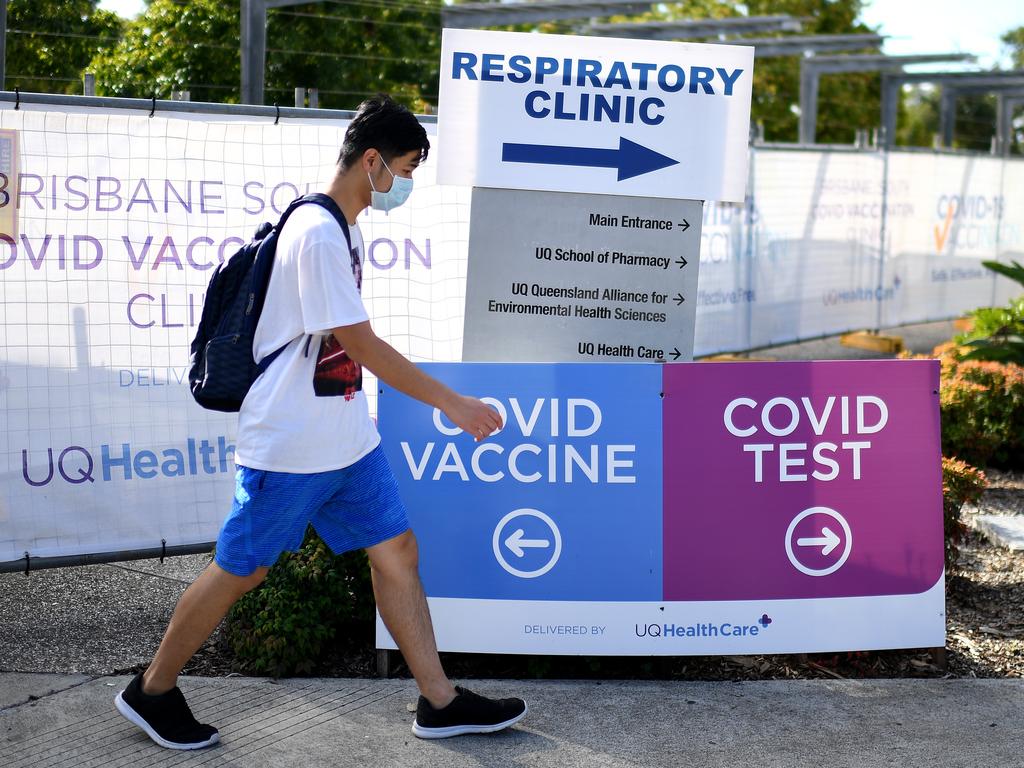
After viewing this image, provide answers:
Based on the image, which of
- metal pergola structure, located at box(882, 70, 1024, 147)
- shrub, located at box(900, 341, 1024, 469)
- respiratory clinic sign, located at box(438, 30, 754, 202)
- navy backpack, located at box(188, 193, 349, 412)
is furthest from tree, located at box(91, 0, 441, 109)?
metal pergola structure, located at box(882, 70, 1024, 147)

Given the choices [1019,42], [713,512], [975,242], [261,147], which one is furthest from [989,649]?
[1019,42]

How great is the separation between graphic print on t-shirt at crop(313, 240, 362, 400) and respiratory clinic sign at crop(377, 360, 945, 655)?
2.35 feet

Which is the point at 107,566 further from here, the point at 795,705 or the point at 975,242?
the point at 975,242

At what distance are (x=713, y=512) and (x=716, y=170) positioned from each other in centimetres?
134

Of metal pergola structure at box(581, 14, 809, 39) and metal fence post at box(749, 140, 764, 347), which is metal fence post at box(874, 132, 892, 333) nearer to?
metal fence post at box(749, 140, 764, 347)

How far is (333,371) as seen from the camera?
3643 mm

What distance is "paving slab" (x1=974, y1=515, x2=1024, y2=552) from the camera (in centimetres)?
627

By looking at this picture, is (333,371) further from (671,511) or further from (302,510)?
(671,511)

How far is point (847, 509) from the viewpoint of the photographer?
4.46 m

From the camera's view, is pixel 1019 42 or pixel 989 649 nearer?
pixel 989 649

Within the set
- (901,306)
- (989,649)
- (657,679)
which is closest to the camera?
(657,679)

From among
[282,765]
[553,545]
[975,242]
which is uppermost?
[975,242]

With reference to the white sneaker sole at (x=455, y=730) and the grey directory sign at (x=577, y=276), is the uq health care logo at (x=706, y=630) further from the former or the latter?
the grey directory sign at (x=577, y=276)

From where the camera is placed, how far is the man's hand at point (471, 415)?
3.62m
